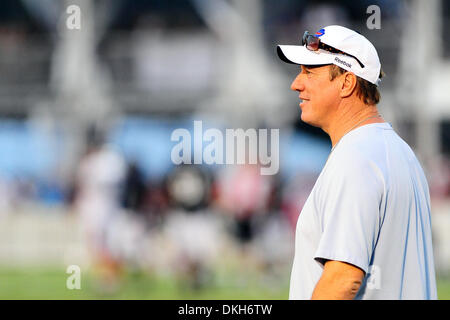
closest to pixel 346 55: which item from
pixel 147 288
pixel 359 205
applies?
pixel 359 205

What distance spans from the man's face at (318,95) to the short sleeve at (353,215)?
37 centimetres

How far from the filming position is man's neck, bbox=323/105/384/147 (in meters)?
3.36

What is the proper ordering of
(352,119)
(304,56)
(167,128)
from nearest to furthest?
(352,119) < (304,56) < (167,128)

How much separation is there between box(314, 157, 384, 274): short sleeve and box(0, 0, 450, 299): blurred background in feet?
34.3

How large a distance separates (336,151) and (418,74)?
63.8 feet

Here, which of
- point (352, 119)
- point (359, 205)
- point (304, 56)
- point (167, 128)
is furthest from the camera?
Answer: point (167, 128)

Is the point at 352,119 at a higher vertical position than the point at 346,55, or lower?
lower

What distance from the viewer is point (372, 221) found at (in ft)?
9.98

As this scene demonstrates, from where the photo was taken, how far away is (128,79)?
2559 cm

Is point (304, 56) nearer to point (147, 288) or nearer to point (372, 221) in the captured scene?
point (372, 221)

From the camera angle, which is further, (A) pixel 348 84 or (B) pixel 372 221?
(A) pixel 348 84

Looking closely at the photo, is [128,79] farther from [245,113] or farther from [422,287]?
[422,287]

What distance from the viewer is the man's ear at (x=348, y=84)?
11.1ft

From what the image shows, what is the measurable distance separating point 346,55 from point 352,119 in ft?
0.79
